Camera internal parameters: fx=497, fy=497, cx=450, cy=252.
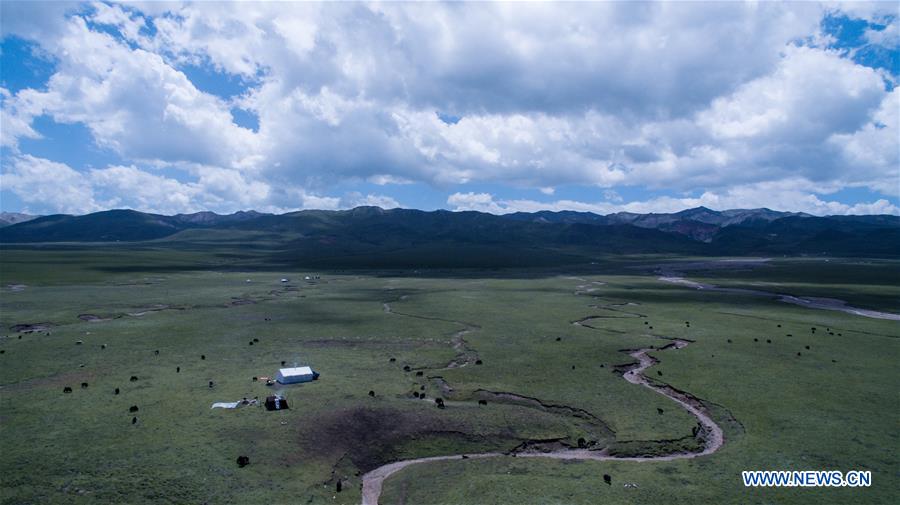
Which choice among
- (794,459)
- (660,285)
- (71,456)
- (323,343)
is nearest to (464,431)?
(794,459)

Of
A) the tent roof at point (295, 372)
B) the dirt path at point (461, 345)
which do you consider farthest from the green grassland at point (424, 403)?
the tent roof at point (295, 372)

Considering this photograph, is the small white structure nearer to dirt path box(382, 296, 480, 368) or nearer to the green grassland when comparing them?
the green grassland

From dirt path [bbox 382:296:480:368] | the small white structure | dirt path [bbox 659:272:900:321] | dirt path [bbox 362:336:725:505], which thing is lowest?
dirt path [bbox 362:336:725:505]

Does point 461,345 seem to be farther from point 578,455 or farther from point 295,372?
point 578,455

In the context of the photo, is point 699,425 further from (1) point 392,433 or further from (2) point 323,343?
(2) point 323,343

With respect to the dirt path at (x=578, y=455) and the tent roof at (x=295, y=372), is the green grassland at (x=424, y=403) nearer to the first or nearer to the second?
the dirt path at (x=578, y=455)

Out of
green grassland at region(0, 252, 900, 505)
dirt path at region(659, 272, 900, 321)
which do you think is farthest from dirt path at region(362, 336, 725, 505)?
dirt path at region(659, 272, 900, 321)
